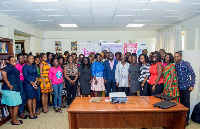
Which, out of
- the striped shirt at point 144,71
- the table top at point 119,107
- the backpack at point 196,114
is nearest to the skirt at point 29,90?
the table top at point 119,107

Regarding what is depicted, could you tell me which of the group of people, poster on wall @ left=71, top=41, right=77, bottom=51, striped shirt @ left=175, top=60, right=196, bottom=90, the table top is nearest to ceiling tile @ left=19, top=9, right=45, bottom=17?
the group of people

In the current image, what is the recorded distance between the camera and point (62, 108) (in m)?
4.53

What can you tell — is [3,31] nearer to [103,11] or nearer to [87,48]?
[103,11]

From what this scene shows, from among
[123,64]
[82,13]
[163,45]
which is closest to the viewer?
[123,64]

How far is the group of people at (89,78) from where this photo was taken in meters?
3.32

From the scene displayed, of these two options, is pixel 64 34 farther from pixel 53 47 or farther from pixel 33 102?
pixel 33 102

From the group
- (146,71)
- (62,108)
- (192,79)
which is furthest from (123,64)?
(62,108)

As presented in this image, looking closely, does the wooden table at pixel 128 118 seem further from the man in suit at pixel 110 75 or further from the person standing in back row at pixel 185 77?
the man in suit at pixel 110 75

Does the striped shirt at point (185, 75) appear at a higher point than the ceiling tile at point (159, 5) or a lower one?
lower

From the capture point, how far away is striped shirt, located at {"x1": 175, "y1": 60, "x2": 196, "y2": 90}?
3.21 meters

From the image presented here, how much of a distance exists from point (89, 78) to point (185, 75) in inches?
93.6

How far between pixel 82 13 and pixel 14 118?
353 centimetres

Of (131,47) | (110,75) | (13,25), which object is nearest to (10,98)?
(110,75)

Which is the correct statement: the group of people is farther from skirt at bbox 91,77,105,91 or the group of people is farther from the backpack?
the backpack
